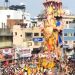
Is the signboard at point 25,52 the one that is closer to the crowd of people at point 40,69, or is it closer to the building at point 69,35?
the building at point 69,35

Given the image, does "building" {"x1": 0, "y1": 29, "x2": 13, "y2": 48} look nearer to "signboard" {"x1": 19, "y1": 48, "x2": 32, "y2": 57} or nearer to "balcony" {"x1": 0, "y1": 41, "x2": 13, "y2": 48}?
"balcony" {"x1": 0, "y1": 41, "x2": 13, "y2": 48}

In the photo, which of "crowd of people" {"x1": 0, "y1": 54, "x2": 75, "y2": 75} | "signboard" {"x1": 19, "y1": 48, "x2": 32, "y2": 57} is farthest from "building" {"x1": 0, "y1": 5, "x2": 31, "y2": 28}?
"crowd of people" {"x1": 0, "y1": 54, "x2": 75, "y2": 75}

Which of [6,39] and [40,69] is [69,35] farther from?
[40,69]

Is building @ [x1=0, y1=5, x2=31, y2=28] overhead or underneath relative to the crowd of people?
overhead

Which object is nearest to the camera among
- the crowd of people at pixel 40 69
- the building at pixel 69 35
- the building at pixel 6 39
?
the crowd of people at pixel 40 69

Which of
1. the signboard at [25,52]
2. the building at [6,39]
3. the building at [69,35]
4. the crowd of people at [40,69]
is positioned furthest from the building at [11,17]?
the crowd of people at [40,69]

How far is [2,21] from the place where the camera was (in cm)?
5075

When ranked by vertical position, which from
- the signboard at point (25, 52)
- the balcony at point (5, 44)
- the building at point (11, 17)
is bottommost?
the signboard at point (25, 52)

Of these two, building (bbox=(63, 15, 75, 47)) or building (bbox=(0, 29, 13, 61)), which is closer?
building (bbox=(0, 29, 13, 61))

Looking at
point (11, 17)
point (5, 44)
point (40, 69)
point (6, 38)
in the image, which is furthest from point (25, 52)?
point (40, 69)

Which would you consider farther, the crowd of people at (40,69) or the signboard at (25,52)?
the signboard at (25,52)

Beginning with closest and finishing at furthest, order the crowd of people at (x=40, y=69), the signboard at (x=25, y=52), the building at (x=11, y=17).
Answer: the crowd of people at (x=40, y=69)
the signboard at (x=25, y=52)
the building at (x=11, y=17)

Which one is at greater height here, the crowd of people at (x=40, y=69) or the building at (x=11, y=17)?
the building at (x=11, y=17)

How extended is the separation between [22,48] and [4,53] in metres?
2.26
